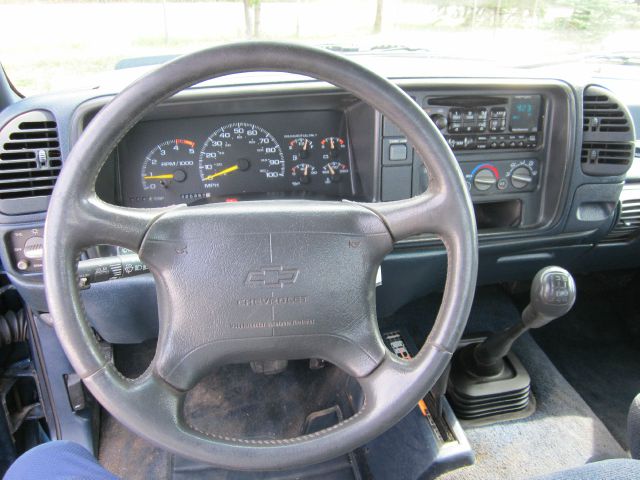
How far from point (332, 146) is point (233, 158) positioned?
319 mm

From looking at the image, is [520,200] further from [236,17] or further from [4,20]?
[4,20]

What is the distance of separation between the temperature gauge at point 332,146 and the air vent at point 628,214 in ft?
3.56

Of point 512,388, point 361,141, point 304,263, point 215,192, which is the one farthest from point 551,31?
point 304,263

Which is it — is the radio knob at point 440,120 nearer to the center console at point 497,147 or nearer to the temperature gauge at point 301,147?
the center console at point 497,147

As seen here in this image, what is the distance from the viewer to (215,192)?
1.76 metres

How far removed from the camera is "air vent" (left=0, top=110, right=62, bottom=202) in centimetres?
149

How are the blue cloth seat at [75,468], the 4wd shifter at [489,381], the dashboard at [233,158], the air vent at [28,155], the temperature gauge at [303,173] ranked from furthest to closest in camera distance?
the 4wd shifter at [489,381]
the temperature gauge at [303,173]
the dashboard at [233,158]
the air vent at [28,155]
the blue cloth seat at [75,468]

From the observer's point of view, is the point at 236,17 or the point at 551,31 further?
the point at 551,31

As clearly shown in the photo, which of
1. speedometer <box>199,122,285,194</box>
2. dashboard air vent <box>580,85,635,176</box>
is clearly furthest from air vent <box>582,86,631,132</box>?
speedometer <box>199,122,285,194</box>

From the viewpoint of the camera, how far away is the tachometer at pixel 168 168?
1.68 metres

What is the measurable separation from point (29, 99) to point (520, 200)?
61.6 inches

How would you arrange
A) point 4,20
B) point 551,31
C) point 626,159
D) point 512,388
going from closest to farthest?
point 4,20, point 626,159, point 512,388, point 551,31

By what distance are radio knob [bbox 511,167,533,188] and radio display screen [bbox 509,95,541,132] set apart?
133mm

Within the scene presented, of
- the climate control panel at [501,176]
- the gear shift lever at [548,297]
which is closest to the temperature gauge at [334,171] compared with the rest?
the climate control panel at [501,176]
